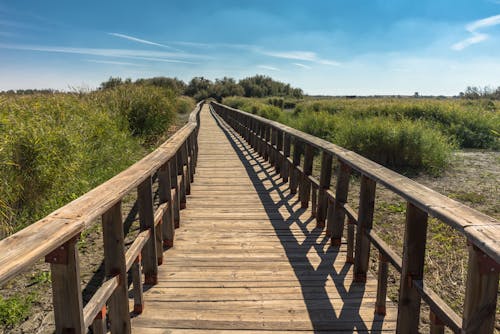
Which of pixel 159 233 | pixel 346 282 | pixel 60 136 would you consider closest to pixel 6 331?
pixel 159 233

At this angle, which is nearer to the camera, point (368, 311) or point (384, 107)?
point (368, 311)

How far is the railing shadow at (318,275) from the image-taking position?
8.94 ft

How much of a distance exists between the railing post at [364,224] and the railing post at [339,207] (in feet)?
1.76

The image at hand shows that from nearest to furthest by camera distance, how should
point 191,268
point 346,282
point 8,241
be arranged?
point 8,241 < point 346,282 < point 191,268

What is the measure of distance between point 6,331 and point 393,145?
8.71m

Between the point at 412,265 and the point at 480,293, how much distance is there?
63 centimetres

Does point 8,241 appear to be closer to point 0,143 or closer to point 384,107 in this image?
point 0,143

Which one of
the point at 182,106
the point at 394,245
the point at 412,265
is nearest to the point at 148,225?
the point at 412,265

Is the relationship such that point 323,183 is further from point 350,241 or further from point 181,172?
point 181,172

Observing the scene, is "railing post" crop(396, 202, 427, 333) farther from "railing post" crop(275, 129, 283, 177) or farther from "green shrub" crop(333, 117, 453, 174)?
"green shrub" crop(333, 117, 453, 174)

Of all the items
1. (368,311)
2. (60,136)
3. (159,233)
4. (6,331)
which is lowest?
(6,331)

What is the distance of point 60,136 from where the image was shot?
5582 millimetres

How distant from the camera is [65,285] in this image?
1586mm

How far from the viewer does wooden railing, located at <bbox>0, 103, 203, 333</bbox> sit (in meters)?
1.35
